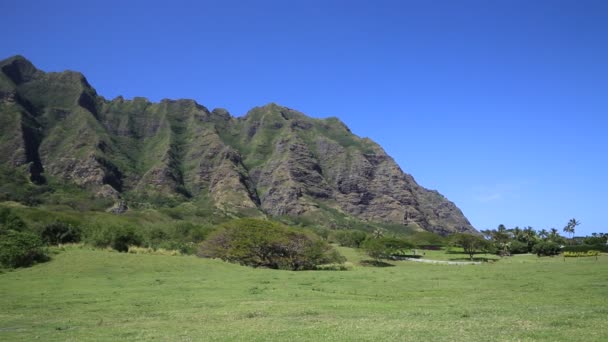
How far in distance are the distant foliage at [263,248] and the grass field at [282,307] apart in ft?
70.8

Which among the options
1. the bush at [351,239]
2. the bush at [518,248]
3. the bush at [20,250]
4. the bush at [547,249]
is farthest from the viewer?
the bush at [351,239]

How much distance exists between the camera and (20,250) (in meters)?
46.7

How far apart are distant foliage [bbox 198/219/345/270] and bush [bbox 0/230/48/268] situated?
26.4 metres

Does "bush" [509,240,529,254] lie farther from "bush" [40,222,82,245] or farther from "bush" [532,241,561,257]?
"bush" [40,222,82,245]

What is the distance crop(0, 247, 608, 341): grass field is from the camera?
16.9m

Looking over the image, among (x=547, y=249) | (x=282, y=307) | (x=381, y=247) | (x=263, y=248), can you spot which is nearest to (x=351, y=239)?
(x=381, y=247)

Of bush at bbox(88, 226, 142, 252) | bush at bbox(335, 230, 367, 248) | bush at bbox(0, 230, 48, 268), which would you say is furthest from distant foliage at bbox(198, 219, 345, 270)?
bush at bbox(335, 230, 367, 248)

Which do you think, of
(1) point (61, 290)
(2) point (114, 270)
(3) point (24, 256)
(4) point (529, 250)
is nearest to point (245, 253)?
(2) point (114, 270)

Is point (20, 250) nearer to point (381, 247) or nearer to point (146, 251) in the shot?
point (146, 251)

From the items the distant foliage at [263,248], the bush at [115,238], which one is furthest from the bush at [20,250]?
the distant foliage at [263,248]

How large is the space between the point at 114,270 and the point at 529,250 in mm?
114005

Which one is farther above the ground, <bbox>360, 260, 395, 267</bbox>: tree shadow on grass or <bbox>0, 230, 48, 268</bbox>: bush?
<bbox>0, 230, 48, 268</bbox>: bush

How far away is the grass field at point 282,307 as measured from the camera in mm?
16938

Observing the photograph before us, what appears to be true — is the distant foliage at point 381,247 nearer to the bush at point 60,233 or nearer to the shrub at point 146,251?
the shrub at point 146,251
